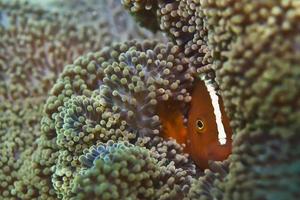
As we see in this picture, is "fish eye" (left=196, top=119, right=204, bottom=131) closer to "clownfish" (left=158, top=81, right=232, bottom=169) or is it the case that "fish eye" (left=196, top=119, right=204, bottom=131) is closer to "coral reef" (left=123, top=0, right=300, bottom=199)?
"clownfish" (left=158, top=81, right=232, bottom=169)

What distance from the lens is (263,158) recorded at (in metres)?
1.09

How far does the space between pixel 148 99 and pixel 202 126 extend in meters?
0.22

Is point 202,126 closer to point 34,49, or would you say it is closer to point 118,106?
point 118,106

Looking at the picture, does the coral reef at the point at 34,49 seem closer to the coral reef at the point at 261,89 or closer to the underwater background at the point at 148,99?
the underwater background at the point at 148,99

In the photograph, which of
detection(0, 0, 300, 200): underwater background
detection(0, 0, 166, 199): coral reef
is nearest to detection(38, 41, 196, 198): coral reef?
detection(0, 0, 300, 200): underwater background

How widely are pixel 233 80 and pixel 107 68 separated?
0.58 metres

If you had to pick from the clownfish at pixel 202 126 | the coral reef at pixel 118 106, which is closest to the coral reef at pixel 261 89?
the clownfish at pixel 202 126

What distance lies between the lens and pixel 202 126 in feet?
5.25

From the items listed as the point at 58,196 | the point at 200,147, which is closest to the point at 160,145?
the point at 200,147

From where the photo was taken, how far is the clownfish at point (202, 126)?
1.54m

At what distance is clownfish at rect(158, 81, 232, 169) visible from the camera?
1537 millimetres

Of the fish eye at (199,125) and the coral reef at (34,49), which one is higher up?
the coral reef at (34,49)

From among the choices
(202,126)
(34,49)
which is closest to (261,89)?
(202,126)

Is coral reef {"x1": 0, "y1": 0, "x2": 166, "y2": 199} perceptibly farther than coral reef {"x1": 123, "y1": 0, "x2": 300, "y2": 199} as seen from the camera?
Yes
